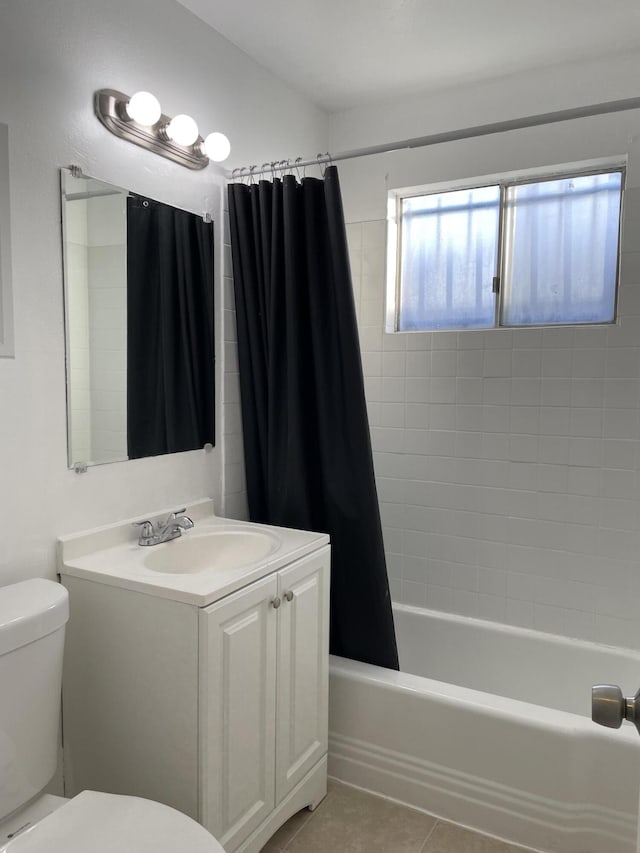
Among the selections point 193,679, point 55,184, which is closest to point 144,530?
point 193,679

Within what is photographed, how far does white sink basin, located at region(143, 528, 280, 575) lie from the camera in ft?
6.25

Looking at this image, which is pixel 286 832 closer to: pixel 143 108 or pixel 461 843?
pixel 461 843

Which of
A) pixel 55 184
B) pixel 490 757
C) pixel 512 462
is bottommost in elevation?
pixel 490 757

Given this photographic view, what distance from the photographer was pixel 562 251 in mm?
2619

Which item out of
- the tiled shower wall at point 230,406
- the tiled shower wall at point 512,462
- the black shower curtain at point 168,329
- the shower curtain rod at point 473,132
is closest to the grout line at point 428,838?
the tiled shower wall at point 512,462

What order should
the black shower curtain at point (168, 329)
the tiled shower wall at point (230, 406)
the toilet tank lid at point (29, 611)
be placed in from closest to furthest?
the toilet tank lid at point (29, 611) → the black shower curtain at point (168, 329) → the tiled shower wall at point (230, 406)

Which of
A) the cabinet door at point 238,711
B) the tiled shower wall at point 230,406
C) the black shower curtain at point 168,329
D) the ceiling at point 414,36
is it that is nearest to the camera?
the cabinet door at point 238,711

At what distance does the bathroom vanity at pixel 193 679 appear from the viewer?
151 centimetres

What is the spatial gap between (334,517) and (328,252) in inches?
36.8

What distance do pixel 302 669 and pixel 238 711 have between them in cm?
31

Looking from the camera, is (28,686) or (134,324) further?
(134,324)

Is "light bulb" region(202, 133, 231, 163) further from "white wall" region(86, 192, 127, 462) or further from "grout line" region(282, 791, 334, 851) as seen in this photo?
"grout line" region(282, 791, 334, 851)

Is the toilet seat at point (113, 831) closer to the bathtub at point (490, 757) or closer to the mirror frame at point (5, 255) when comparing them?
the bathtub at point (490, 757)

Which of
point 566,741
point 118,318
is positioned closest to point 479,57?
point 118,318
